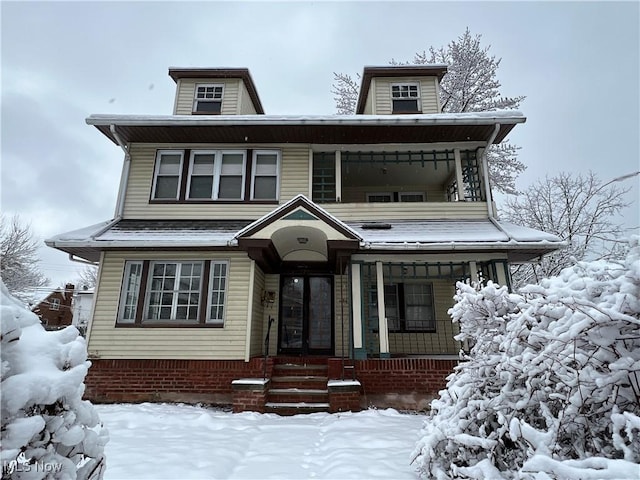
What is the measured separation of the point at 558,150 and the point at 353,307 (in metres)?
36.4

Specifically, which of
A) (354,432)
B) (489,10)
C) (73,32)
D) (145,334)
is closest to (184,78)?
(73,32)

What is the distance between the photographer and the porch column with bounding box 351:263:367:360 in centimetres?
733

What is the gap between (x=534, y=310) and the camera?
2.43 metres

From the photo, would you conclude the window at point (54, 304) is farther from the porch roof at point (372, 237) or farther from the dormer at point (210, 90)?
the dormer at point (210, 90)

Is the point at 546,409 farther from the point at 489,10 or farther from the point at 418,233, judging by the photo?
the point at 489,10

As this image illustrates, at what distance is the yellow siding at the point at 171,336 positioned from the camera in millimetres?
7656

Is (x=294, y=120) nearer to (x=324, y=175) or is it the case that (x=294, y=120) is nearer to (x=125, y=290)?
Answer: (x=324, y=175)

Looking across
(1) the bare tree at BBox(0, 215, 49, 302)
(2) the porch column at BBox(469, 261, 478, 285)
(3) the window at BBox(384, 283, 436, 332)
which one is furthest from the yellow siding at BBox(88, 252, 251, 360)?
(1) the bare tree at BBox(0, 215, 49, 302)

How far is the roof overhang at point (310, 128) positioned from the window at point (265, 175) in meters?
0.38

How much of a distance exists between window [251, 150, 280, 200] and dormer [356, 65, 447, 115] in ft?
11.3

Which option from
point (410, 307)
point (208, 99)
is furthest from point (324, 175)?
point (410, 307)

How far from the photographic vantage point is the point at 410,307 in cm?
992

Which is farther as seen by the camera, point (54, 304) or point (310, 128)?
point (54, 304)

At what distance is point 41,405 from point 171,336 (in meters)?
6.38
